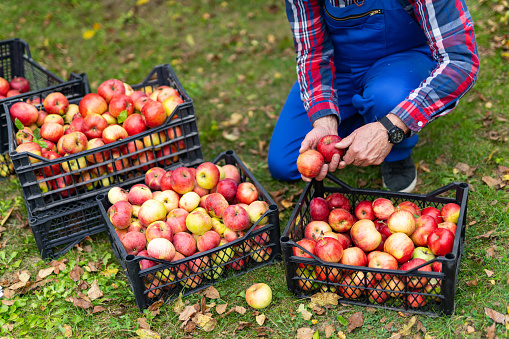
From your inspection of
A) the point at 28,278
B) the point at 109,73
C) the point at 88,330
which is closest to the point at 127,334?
the point at 88,330

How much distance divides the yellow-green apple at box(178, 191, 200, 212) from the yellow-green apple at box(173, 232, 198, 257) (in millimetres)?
330

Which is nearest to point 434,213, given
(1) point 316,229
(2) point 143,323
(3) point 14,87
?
(1) point 316,229

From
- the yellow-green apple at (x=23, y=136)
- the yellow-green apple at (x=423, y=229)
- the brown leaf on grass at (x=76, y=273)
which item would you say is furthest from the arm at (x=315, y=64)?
the yellow-green apple at (x=23, y=136)

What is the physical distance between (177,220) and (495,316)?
6.84 feet

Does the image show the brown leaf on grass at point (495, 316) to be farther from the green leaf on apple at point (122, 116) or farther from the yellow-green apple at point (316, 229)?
the green leaf on apple at point (122, 116)

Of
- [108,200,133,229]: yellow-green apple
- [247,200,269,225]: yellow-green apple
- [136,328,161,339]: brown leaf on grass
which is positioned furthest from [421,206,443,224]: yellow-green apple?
[108,200,133,229]: yellow-green apple

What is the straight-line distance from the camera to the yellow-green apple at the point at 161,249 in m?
2.85

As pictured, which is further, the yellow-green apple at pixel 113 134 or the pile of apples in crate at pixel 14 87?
the pile of apples in crate at pixel 14 87

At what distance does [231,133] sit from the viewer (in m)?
4.95

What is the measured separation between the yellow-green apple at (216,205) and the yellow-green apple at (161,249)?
44 cm

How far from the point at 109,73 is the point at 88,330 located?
406 cm

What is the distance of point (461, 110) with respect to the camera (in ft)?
14.8

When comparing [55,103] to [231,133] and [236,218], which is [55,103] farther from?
[236,218]

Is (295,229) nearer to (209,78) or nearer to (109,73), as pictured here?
(209,78)
